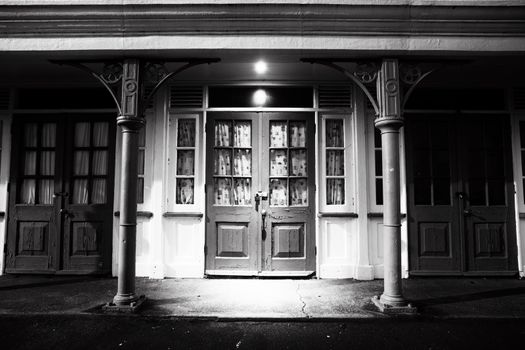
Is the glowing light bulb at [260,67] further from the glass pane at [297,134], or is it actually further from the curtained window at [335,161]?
the curtained window at [335,161]

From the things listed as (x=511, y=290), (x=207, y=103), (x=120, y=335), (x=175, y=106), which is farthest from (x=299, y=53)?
(x=511, y=290)

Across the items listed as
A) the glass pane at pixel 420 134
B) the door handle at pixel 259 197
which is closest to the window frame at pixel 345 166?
the door handle at pixel 259 197

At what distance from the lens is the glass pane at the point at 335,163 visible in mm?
5047

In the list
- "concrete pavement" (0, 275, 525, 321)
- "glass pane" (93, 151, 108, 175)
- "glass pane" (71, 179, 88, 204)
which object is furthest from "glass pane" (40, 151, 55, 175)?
"concrete pavement" (0, 275, 525, 321)

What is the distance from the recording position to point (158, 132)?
506cm

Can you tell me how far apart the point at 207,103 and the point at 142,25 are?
1590 mm

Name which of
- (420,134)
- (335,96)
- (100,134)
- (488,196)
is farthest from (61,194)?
(488,196)

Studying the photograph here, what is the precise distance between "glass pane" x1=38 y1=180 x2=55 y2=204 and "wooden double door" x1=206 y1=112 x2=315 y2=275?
2.58 meters

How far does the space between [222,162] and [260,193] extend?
78cm

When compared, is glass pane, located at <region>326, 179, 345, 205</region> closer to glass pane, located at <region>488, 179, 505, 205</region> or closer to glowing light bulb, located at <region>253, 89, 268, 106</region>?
glowing light bulb, located at <region>253, 89, 268, 106</region>

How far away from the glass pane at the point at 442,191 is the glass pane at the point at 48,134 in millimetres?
6220

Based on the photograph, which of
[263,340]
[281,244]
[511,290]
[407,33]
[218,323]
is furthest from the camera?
[281,244]

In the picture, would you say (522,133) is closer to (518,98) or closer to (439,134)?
(518,98)

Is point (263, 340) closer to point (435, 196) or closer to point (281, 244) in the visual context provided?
point (281, 244)
